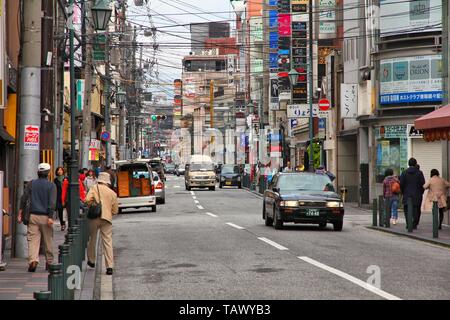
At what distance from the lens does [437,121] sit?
26.2 metres

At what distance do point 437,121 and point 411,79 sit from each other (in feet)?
50.9

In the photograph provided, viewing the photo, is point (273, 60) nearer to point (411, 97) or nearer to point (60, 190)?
point (411, 97)

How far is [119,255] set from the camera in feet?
63.2

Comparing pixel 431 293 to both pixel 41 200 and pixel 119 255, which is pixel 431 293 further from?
pixel 119 255

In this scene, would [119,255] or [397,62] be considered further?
[397,62]

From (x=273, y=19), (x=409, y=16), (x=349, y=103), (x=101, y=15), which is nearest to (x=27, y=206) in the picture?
(x=101, y=15)

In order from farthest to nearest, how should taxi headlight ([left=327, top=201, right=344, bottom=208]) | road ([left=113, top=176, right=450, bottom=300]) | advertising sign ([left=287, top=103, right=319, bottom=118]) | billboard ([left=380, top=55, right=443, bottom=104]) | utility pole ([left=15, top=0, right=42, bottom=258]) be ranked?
advertising sign ([left=287, top=103, right=319, bottom=118]) → billboard ([left=380, top=55, right=443, bottom=104]) → taxi headlight ([left=327, top=201, right=344, bottom=208]) → utility pole ([left=15, top=0, right=42, bottom=258]) → road ([left=113, top=176, right=450, bottom=300])

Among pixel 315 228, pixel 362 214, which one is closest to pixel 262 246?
pixel 315 228

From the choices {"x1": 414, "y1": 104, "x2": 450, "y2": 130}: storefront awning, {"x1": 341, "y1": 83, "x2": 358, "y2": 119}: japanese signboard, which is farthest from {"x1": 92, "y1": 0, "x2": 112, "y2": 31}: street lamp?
{"x1": 341, "y1": 83, "x2": 358, "y2": 119}: japanese signboard

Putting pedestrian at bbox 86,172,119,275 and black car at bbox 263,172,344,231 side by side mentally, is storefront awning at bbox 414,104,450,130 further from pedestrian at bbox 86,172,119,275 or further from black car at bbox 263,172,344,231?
pedestrian at bbox 86,172,119,275

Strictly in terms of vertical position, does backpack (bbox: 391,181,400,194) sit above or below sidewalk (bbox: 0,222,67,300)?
above

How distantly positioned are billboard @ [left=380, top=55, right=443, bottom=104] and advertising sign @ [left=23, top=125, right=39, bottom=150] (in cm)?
2571

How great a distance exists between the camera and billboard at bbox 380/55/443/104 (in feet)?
133

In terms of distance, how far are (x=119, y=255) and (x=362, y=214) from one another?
20611mm
